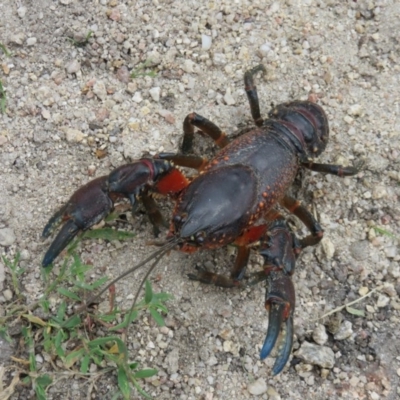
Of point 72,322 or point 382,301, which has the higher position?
point 72,322

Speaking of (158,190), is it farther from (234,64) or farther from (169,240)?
(234,64)

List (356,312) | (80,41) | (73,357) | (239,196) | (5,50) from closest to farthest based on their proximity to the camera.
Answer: (73,357) < (239,196) < (356,312) < (5,50) < (80,41)

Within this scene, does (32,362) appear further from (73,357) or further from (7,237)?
(7,237)

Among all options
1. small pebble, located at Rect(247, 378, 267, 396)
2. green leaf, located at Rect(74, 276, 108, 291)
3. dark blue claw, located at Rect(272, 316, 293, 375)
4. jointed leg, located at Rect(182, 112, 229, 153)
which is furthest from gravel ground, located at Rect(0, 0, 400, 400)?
dark blue claw, located at Rect(272, 316, 293, 375)

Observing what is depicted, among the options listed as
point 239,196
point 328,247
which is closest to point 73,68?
point 239,196

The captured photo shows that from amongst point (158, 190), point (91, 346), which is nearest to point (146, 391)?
point (91, 346)

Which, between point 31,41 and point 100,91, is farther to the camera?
point 31,41

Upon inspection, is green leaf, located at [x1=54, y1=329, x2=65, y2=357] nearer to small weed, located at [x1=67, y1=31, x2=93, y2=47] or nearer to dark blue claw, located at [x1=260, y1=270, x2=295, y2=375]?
dark blue claw, located at [x1=260, y1=270, x2=295, y2=375]
